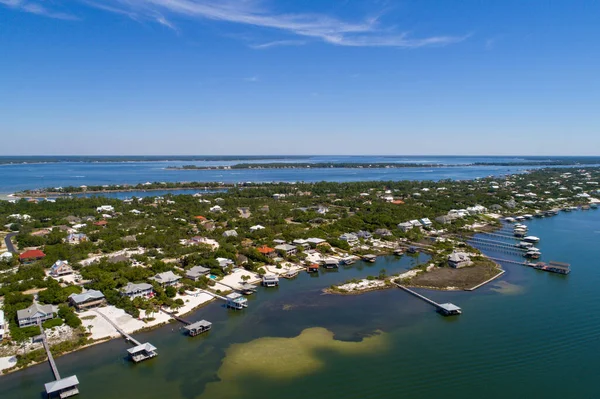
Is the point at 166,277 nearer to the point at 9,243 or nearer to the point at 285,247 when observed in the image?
the point at 285,247

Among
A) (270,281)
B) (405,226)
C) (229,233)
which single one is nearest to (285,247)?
(270,281)

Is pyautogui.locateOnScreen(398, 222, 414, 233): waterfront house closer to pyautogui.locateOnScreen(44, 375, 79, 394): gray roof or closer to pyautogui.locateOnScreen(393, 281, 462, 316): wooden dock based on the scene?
pyautogui.locateOnScreen(393, 281, 462, 316): wooden dock

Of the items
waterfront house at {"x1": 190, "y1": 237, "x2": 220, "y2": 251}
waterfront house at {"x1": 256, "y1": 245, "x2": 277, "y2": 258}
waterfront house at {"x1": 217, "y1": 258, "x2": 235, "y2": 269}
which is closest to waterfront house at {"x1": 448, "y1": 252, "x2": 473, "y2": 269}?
waterfront house at {"x1": 256, "y1": 245, "x2": 277, "y2": 258}

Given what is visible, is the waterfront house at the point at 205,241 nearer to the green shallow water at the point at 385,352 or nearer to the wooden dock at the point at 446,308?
the green shallow water at the point at 385,352

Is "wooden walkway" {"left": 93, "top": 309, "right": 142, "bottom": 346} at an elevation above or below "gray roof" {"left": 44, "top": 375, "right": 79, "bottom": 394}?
below

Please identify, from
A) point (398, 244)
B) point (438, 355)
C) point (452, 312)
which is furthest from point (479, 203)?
point (438, 355)
